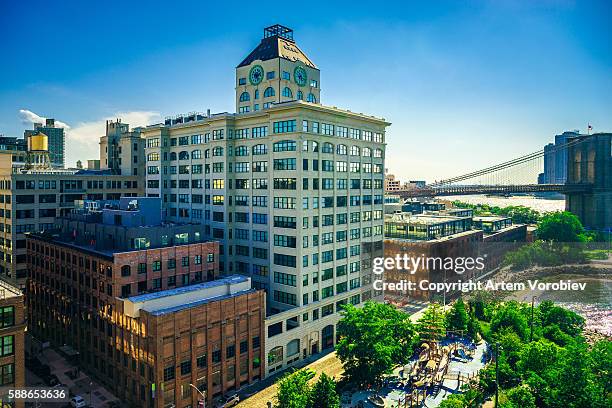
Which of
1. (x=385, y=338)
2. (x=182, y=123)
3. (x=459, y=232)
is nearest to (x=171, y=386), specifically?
(x=385, y=338)

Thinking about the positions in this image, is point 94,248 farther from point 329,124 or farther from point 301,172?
point 329,124

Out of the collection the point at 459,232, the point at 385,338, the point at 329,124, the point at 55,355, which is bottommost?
the point at 55,355

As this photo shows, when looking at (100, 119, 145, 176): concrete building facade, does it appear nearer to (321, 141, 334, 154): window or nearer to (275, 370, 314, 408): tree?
(321, 141, 334, 154): window

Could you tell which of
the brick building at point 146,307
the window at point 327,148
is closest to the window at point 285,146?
the window at point 327,148

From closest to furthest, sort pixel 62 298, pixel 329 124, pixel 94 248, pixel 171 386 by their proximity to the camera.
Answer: pixel 171 386 → pixel 94 248 → pixel 62 298 → pixel 329 124

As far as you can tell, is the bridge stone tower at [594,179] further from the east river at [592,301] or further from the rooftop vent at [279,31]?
the rooftop vent at [279,31]

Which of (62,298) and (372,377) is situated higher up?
(62,298)

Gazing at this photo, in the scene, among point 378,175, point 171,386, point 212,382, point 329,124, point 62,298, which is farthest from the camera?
point 378,175
